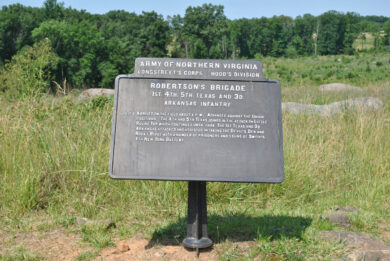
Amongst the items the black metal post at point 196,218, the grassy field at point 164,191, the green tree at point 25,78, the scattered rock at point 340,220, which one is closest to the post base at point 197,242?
the black metal post at point 196,218

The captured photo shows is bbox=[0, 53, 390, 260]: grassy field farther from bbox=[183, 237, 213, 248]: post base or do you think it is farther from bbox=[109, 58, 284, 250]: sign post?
bbox=[109, 58, 284, 250]: sign post

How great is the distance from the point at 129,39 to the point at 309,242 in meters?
59.5

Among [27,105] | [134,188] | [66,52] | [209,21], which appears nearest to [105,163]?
[134,188]

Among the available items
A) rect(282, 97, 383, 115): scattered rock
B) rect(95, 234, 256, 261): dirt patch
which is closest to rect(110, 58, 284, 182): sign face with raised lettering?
rect(95, 234, 256, 261): dirt patch

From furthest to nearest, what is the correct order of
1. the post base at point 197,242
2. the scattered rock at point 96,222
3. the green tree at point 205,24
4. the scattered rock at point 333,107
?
the green tree at point 205,24
the scattered rock at point 333,107
the scattered rock at point 96,222
the post base at point 197,242

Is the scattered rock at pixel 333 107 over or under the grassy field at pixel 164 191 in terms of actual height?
over

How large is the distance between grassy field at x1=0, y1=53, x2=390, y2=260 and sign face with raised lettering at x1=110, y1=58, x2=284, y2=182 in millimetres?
Result: 720

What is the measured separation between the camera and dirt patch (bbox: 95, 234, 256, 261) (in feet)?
10.3

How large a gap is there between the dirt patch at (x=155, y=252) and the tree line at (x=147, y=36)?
5340 mm

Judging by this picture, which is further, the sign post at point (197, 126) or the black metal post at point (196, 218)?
the black metal post at point (196, 218)

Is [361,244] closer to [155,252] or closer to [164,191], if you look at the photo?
[155,252]

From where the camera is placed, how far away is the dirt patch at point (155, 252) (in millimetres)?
3127

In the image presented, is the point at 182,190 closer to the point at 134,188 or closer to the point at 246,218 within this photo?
the point at 134,188

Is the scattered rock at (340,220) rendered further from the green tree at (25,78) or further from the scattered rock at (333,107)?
the green tree at (25,78)
